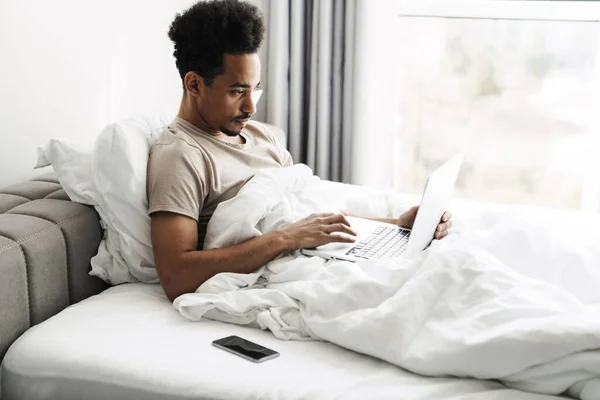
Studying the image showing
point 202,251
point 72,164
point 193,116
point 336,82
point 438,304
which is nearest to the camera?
point 438,304

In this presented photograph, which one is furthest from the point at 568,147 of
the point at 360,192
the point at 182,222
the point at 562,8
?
the point at 182,222

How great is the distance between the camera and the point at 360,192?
2.43 meters

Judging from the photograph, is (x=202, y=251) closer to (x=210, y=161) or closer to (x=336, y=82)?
(x=210, y=161)

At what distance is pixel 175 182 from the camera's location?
5.90 ft

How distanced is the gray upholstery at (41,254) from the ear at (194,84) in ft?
1.30

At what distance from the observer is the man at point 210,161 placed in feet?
5.75

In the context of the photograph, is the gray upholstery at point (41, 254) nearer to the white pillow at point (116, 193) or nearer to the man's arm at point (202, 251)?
the white pillow at point (116, 193)

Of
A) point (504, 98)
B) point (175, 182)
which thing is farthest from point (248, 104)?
point (504, 98)

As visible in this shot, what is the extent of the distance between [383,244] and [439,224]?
0.62ft

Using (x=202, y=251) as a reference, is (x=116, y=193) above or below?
above

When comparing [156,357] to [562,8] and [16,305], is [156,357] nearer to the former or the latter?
[16,305]

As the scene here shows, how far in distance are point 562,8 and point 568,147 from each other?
1.87ft

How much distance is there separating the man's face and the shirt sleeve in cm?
16

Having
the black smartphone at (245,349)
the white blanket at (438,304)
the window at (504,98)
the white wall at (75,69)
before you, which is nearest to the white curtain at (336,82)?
the window at (504,98)
